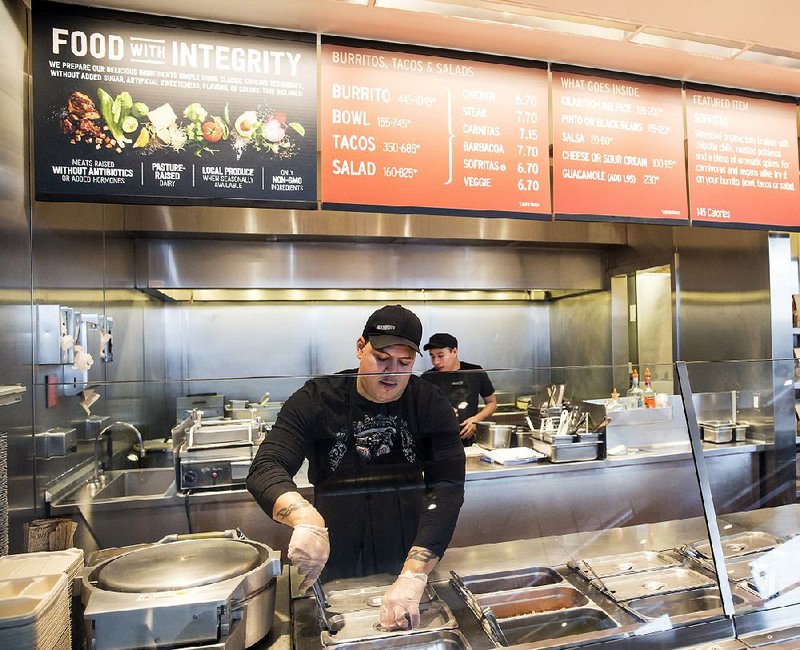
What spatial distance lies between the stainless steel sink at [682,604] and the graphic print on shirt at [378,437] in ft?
2.28

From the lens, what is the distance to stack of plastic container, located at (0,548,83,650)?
0.95m

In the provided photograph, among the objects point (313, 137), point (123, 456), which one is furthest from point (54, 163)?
point (123, 456)

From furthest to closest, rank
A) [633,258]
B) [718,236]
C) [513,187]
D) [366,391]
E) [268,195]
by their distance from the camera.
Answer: [633,258] → [718,236] → [513,187] → [268,195] → [366,391]

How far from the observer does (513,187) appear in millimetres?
2484

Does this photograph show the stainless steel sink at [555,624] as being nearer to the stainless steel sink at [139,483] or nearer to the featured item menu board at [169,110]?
the stainless steel sink at [139,483]

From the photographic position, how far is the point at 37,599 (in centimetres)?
101

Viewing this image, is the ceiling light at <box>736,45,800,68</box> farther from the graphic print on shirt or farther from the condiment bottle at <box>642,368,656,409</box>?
the graphic print on shirt

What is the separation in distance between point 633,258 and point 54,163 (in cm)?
462

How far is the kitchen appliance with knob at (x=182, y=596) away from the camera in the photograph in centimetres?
105

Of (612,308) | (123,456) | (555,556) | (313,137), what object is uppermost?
(313,137)

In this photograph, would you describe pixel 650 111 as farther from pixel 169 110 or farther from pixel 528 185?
pixel 169 110

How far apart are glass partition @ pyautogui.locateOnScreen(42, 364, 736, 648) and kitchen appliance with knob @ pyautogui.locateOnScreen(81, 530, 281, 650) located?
0.41 feet

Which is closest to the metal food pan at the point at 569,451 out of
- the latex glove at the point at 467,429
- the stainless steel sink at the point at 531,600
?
the latex glove at the point at 467,429

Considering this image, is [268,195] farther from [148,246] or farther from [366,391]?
[148,246]
